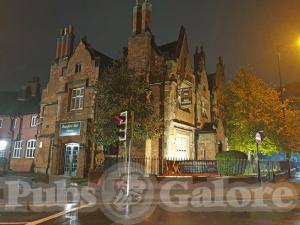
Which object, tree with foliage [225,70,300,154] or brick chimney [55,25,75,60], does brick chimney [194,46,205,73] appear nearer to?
tree with foliage [225,70,300,154]

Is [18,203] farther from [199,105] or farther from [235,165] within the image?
[199,105]

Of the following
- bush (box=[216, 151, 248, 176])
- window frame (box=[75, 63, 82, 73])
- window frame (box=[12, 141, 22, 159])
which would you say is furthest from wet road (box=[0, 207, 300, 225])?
window frame (box=[12, 141, 22, 159])

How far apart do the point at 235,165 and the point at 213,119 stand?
11531 millimetres

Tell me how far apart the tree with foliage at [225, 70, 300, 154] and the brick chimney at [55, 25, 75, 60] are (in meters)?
17.6

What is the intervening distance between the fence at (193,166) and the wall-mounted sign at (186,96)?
15.3 feet

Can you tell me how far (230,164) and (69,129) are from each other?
45.9 feet

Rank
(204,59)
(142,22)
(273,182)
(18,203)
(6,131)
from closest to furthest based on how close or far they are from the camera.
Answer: (18,203), (273,182), (142,22), (204,59), (6,131)

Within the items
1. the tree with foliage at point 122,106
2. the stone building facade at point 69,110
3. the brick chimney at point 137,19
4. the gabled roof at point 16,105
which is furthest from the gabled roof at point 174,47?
the gabled roof at point 16,105

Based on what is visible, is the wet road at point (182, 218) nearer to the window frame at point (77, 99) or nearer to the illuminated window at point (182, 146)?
the illuminated window at point (182, 146)

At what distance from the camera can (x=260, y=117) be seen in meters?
25.7

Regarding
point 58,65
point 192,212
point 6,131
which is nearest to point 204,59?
point 58,65

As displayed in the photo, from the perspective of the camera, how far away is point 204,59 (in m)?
30.9

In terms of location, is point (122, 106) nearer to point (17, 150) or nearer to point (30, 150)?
point (30, 150)

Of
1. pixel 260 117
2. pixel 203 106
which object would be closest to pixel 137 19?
pixel 203 106
